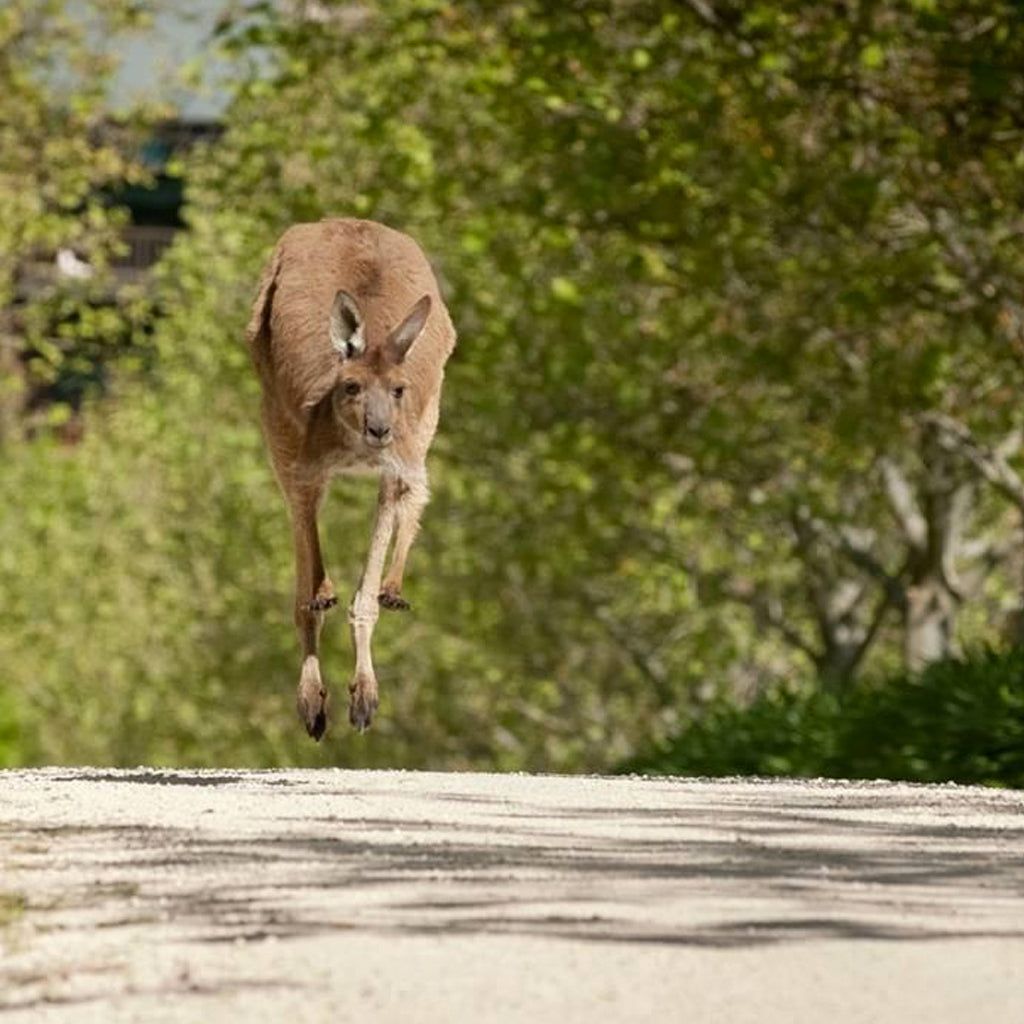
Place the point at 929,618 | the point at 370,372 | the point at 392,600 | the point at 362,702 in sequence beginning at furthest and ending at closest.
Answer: the point at 929,618, the point at 370,372, the point at 392,600, the point at 362,702

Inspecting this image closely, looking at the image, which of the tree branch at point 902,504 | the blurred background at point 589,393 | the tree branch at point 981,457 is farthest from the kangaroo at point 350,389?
the tree branch at point 902,504

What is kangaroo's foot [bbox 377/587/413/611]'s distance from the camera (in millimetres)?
13992

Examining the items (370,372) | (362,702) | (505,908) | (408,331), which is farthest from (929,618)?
(505,908)

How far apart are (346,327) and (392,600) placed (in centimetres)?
113

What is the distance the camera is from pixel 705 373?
28.8m

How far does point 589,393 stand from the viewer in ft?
96.0

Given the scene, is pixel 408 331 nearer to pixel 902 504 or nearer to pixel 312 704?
pixel 312 704

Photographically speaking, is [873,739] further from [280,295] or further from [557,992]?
[557,992]

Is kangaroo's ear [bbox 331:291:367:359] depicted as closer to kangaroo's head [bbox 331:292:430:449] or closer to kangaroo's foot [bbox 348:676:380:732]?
kangaroo's head [bbox 331:292:430:449]

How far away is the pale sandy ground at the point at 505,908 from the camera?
7387 millimetres

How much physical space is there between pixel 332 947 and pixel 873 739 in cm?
1113

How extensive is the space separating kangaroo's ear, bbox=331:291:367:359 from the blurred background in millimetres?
4332

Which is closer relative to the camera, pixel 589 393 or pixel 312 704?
pixel 312 704

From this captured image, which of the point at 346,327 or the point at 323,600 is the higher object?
the point at 346,327
